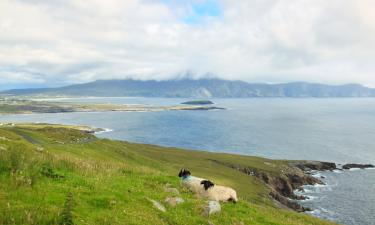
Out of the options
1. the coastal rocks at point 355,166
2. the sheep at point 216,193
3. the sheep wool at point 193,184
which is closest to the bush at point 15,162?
the sheep wool at point 193,184

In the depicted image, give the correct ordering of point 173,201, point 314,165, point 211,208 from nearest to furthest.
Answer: point 211,208
point 173,201
point 314,165

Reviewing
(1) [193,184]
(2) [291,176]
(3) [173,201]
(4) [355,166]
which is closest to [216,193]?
(1) [193,184]

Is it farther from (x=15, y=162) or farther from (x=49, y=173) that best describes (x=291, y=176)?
(x=15, y=162)

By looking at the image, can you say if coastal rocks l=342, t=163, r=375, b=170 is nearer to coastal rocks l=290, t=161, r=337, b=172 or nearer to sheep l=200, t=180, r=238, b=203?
coastal rocks l=290, t=161, r=337, b=172

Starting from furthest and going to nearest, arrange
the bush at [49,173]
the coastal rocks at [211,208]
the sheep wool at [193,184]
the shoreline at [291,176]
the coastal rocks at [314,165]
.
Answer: the coastal rocks at [314,165], the shoreline at [291,176], the sheep wool at [193,184], the bush at [49,173], the coastal rocks at [211,208]

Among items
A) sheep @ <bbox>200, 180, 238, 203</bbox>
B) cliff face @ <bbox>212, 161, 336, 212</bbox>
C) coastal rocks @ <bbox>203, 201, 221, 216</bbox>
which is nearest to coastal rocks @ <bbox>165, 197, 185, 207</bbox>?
coastal rocks @ <bbox>203, 201, 221, 216</bbox>

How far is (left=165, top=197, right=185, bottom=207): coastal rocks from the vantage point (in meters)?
20.4

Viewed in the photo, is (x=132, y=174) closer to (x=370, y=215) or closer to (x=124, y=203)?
(x=124, y=203)

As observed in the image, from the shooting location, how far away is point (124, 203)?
18.2 meters

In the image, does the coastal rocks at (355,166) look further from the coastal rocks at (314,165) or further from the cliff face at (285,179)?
the cliff face at (285,179)

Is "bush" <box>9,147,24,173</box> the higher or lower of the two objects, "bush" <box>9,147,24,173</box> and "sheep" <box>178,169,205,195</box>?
the higher

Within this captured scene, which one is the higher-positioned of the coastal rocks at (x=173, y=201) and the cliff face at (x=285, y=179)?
the coastal rocks at (x=173, y=201)

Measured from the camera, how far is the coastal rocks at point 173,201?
2044cm

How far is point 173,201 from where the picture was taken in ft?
68.1
